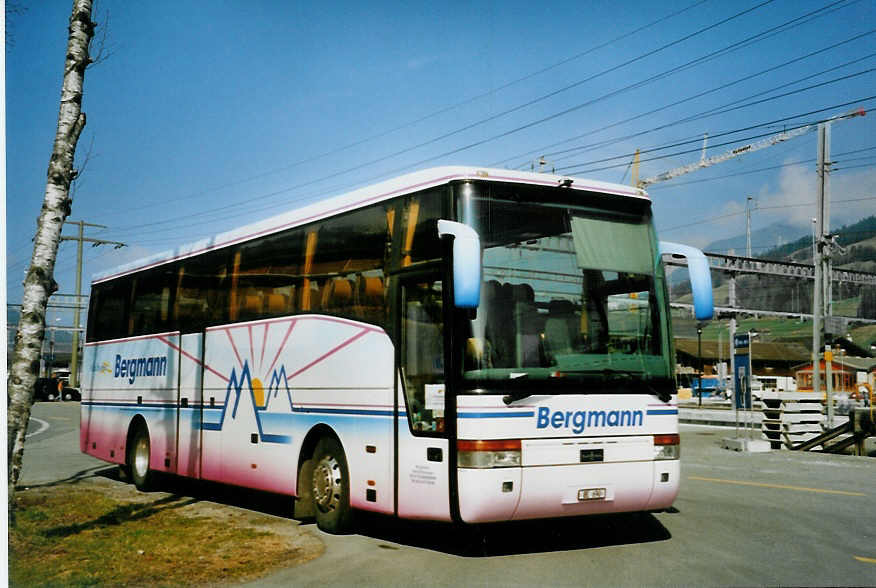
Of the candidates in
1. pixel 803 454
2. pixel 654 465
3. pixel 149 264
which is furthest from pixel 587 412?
pixel 803 454

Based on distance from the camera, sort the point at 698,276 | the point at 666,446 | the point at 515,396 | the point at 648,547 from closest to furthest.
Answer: the point at 515,396 → the point at 648,547 → the point at 666,446 → the point at 698,276

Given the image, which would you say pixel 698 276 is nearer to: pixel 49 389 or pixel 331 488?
pixel 331 488

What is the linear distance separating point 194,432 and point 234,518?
2279 millimetres

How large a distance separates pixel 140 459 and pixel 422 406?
7.83 metres

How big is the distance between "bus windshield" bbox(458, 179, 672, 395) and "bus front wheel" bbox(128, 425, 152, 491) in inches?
323

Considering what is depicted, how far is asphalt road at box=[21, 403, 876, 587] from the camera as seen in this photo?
24.2 ft

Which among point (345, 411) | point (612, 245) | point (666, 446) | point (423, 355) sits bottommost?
point (666, 446)

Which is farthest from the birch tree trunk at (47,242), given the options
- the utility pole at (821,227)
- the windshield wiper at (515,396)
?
the utility pole at (821,227)

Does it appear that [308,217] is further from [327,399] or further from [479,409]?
[479,409]

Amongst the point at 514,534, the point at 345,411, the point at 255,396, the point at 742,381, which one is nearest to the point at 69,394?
the point at 742,381

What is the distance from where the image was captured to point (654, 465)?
8.66m

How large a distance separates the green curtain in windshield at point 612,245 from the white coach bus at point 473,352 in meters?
0.02

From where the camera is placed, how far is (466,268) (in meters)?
7.38

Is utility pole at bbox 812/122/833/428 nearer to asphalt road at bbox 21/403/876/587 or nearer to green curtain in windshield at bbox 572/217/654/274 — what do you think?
asphalt road at bbox 21/403/876/587
